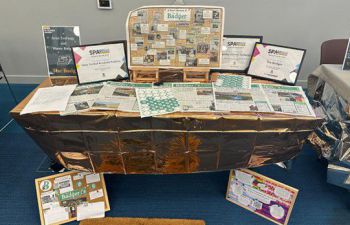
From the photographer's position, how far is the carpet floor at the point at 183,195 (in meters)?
1.51

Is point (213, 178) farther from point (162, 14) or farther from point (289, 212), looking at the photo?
point (162, 14)

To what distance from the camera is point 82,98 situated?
1.31m

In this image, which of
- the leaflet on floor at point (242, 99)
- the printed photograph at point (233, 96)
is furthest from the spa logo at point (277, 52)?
the printed photograph at point (233, 96)

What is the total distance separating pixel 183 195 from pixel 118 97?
77 cm

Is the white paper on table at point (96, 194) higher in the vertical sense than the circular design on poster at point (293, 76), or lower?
lower

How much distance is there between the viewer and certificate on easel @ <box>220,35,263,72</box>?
5.01 ft

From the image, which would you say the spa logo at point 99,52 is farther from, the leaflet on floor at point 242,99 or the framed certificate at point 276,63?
the framed certificate at point 276,63

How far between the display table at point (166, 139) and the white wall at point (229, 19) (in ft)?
5.37

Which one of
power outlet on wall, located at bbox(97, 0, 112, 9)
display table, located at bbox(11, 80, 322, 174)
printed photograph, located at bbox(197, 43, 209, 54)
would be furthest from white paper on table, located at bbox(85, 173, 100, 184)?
power outlet on wall, located at bbox(97, 0, 112, 9)

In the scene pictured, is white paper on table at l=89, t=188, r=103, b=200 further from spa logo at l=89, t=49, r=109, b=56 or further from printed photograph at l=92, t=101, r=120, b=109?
spa logo at l=89, t=49, r=109, b=56

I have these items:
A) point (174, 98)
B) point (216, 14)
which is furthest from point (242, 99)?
point (216, 14)

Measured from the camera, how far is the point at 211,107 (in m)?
1.25

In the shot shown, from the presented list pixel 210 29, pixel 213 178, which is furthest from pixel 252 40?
pixel 213 178

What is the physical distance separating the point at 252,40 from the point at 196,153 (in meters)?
0.76
